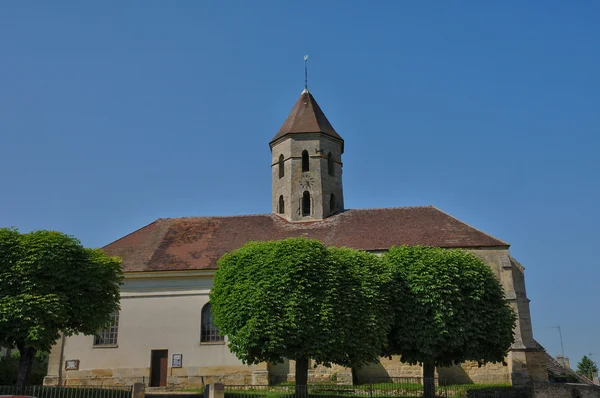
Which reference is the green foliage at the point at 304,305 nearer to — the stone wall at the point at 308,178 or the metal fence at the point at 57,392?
the metal fence at the point at 57,392

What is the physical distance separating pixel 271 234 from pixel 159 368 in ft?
32.6

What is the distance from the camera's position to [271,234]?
3447 centimetres

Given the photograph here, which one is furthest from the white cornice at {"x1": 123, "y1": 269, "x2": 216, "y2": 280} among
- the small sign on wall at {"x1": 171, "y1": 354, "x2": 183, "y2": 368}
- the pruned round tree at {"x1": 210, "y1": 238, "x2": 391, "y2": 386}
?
the pruned round tree at {"x1": 210, "y1": 238, "x2": 391, "y2": 386}

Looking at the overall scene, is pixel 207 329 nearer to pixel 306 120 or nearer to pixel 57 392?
pixel 57 392

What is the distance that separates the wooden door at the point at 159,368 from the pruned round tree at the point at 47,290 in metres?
6.99

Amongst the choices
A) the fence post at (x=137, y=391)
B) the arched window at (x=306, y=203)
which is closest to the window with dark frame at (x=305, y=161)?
the arched window at (x=306, y=203)

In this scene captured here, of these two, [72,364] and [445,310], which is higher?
[445,310]

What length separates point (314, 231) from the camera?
34750 mm

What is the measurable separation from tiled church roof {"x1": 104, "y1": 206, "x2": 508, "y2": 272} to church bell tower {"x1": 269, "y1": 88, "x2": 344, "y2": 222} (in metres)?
1.39

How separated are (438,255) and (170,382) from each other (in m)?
15.5

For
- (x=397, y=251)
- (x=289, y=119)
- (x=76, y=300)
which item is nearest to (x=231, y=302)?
(x=76, y=300)

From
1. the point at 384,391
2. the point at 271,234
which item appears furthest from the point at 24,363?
the point at 271,234

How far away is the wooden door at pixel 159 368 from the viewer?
3042 centimetres

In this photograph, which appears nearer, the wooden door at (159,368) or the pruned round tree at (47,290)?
the pruned round tree at (47,290)
